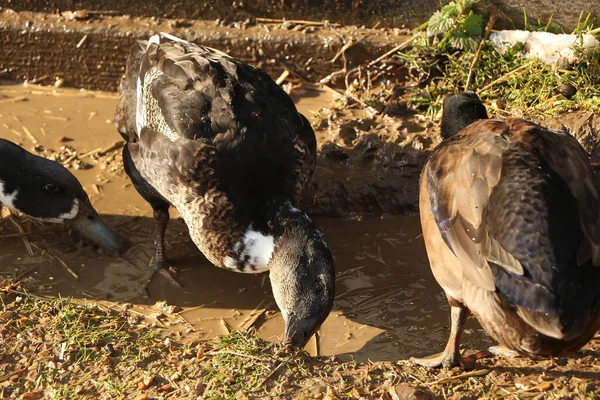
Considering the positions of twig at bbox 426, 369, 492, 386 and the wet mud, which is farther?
the wet mud

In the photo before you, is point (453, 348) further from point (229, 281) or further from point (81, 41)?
point (81, 41)

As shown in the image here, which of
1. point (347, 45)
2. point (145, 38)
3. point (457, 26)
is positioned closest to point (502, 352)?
point (457, 26)

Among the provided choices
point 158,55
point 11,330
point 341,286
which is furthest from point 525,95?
point 11,330

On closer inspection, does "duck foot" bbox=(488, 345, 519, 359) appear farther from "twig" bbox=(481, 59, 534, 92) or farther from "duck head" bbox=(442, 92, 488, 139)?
"twig" bbox=(481, 59, 534, 92)

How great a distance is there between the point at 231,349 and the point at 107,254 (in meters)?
1.40

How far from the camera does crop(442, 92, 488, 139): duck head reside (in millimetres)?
5434

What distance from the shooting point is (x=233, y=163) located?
4.63 m

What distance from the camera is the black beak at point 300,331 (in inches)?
162

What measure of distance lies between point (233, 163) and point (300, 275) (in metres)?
0.81

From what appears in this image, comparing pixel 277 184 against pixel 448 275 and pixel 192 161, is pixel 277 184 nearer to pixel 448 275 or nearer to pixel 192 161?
pixel 192 161

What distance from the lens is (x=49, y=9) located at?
670 centimetres

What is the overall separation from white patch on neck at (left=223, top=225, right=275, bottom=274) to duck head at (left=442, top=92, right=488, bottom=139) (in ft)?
5.41

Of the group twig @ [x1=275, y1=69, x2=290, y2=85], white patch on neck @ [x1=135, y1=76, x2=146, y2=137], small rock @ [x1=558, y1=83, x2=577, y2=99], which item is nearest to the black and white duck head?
white patch on neck @ [x1=135, y1=76, x2=146, y2=137]

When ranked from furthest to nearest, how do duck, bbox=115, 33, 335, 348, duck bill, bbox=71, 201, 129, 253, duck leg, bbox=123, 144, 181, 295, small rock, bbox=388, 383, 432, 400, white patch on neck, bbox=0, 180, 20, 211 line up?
white patch on neck, bbox=0, 180, 20, 211 → duck bill, bbox=71, 201, 129, 253 → duck leg, bbox=123, 144, 181, 295 → duck, bbox=115, 33, 335, 348 → small rock, bbox=388, 383, 432, 400
